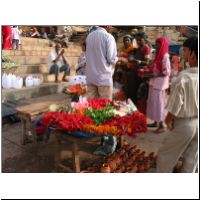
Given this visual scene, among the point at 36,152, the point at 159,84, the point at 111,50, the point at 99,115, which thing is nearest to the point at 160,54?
the point at 159,84

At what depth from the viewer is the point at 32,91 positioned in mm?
5496

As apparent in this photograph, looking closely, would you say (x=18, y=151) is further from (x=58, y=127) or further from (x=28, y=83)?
(x=28, y=83)

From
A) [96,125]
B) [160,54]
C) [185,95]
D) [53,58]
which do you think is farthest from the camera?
[53,58]

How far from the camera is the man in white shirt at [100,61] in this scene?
3539mm

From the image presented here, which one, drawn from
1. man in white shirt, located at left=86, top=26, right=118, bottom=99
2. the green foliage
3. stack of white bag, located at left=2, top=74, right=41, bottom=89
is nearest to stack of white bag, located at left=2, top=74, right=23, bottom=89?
stack of white bag, located at left=2, top=74, right=41, bottom=89

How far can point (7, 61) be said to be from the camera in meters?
4.76

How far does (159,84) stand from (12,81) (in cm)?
269

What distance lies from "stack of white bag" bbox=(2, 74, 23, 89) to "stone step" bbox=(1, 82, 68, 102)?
90 millimetres

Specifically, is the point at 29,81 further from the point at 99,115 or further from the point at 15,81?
the point at 99,115

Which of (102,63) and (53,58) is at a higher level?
(53,58)

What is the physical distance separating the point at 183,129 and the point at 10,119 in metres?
3.09

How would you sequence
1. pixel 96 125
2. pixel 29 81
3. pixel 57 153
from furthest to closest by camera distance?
pixel 29 81 < pixel 57 153 < pixel 96 125

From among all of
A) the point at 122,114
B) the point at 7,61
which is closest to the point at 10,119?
the point at 7,61

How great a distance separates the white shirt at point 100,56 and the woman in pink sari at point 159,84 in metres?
0.70
